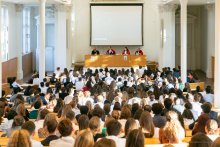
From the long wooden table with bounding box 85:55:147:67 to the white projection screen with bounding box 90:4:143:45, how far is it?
3.94m

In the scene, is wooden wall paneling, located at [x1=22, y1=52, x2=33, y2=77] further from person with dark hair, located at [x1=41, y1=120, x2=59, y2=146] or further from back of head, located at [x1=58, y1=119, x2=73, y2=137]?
back of head, located at [x1=58, y1=119, x2=73, y2=137]

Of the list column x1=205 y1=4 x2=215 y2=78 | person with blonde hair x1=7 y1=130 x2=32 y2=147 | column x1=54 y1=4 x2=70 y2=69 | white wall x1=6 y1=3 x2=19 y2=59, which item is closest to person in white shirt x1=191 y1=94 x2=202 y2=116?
person with blonde hair x1=7 y1=130 x2=32 y2=147

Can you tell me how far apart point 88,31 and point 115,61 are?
5.12 metres

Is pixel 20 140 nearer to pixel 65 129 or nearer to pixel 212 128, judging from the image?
pixel 65 129

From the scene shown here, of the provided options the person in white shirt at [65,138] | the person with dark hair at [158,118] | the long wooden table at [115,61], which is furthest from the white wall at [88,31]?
the person in white shirt at [65,138]

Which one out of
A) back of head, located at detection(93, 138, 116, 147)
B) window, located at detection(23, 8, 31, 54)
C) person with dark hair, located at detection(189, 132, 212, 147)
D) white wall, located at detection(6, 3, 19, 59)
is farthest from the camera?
window, located at detection(23, 8, 31, 54)

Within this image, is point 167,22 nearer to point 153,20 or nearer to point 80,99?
point 153,20

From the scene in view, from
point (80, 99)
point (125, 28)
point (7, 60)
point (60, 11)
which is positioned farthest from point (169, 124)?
point (125, 28)

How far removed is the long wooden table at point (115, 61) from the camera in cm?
3212

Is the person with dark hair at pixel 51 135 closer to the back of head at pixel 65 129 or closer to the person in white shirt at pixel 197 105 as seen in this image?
the back of head at pixel 65 129

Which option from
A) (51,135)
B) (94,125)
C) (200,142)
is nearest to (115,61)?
(94,125)

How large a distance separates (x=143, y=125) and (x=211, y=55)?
78.3 ft

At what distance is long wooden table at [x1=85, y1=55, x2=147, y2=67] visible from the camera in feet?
105

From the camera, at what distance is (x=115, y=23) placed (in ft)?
118
